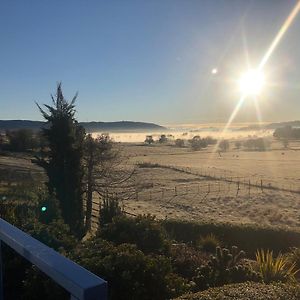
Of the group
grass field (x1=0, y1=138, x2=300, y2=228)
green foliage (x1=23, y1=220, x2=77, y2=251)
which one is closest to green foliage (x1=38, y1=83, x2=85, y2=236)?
grass field (x1=0, y1=138, x2=300, y2=228)

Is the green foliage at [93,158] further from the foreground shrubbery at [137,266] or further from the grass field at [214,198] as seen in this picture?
the foreground shrubbery at [137,266]

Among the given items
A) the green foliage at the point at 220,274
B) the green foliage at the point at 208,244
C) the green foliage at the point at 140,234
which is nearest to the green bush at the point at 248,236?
the green foliage at the point at 208,244

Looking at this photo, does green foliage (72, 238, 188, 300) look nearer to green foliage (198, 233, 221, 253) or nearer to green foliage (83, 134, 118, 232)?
green foliage (198, 233, 221, 253)

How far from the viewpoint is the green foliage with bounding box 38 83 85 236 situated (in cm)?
1934

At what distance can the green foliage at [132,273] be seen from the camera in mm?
5578

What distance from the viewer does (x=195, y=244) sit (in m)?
A: 15.1

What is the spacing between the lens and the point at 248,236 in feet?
55.1

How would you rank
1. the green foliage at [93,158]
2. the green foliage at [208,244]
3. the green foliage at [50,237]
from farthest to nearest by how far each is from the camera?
the green foliage at [93,158]
the green foliage at [208,244]
the green foliage at [50,237]

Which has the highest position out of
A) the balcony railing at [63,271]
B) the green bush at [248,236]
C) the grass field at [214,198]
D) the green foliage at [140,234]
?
the balcony railing at [63,271]

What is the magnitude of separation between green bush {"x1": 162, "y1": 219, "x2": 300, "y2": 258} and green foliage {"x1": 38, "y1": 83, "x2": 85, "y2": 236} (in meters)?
4.88

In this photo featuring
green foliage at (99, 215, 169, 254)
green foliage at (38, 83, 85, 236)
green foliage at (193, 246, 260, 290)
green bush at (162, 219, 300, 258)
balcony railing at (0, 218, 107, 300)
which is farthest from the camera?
green foliage at (38, 83, 85, 236)

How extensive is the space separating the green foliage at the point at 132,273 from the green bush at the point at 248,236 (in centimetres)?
1023

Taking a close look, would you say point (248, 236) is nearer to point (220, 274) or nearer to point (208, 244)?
point (208, 244)

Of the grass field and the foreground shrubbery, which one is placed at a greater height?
the foreground shrubbery
